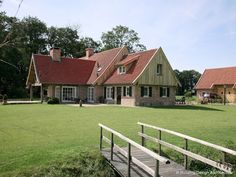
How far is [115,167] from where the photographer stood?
8.25m

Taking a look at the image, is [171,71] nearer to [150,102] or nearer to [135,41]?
[150,102]

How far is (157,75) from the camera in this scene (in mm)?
35281

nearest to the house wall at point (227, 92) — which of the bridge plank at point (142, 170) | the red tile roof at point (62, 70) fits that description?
the red tile roof at point (62, 70)

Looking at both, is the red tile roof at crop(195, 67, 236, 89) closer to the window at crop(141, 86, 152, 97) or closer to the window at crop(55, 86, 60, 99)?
the window at crop(141, 86, 152, 97)

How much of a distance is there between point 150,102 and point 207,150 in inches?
966

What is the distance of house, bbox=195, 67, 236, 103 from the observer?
46.4 meters

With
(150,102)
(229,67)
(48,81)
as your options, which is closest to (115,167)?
(150,102)

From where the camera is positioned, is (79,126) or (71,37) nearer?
(79,126)

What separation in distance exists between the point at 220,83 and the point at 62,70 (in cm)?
2420

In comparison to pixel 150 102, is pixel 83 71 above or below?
above

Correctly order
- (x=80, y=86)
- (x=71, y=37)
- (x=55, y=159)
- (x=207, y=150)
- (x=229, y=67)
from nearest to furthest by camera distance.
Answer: (x=55, y=159) → (x=207, y=150) → (x=80, y=86) → (x=229, y=67) → (x=71, y=37)

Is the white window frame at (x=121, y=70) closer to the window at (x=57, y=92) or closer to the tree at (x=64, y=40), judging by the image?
the window at (x=57, y=92)

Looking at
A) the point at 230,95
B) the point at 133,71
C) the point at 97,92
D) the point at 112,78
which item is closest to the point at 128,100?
the point at 133,71

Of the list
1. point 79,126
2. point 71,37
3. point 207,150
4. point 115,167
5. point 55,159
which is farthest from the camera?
point 71,37
